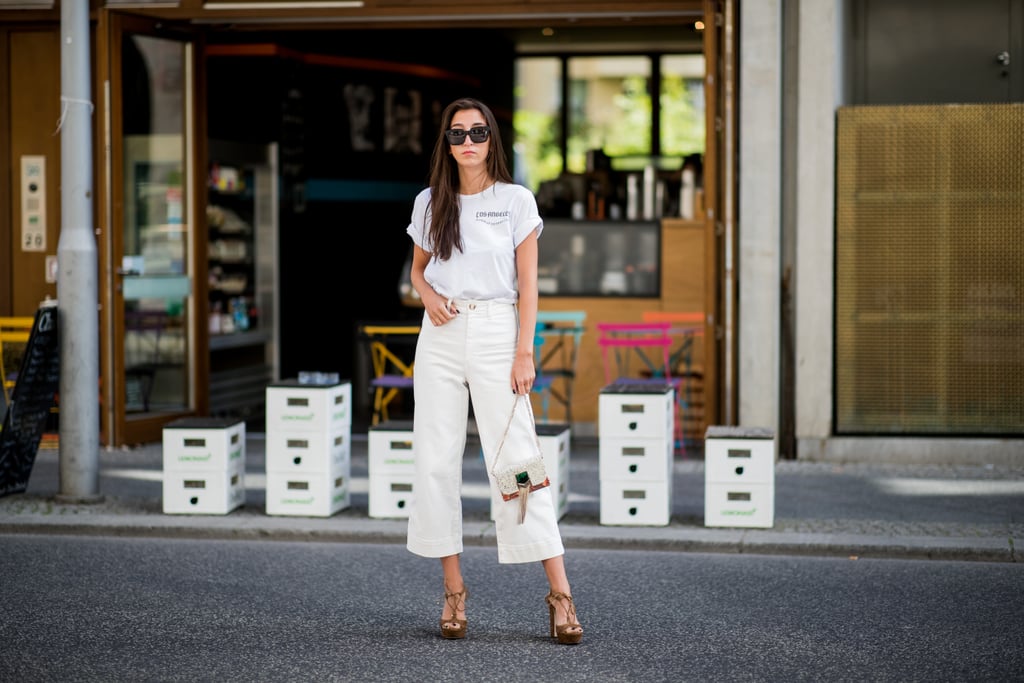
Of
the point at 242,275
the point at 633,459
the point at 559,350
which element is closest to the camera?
the point at 633,459

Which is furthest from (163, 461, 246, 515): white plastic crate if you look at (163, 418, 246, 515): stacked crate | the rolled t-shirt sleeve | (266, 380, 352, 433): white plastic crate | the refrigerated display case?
the refrigerated display case

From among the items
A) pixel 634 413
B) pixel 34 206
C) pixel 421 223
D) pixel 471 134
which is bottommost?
pixel 634 413

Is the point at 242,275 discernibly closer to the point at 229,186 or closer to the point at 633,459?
the point at 229,186

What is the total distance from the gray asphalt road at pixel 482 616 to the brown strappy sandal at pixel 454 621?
0.05 metres

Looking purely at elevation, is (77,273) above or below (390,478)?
above

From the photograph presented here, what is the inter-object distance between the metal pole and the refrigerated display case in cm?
493

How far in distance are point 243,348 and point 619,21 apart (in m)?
5.57

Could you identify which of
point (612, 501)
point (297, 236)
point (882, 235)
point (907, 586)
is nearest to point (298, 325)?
point (297, 236)

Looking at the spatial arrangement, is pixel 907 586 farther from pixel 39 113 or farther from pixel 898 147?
pixel 39 113

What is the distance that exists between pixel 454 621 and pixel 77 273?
13.7ft

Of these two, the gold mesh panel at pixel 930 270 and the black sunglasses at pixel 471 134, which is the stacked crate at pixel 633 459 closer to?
the black sunglasses at pixel 471 134

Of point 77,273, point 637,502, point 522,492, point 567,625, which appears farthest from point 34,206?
point 567,625

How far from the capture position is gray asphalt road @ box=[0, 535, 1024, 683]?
5.58 metres

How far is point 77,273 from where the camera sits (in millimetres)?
9031
